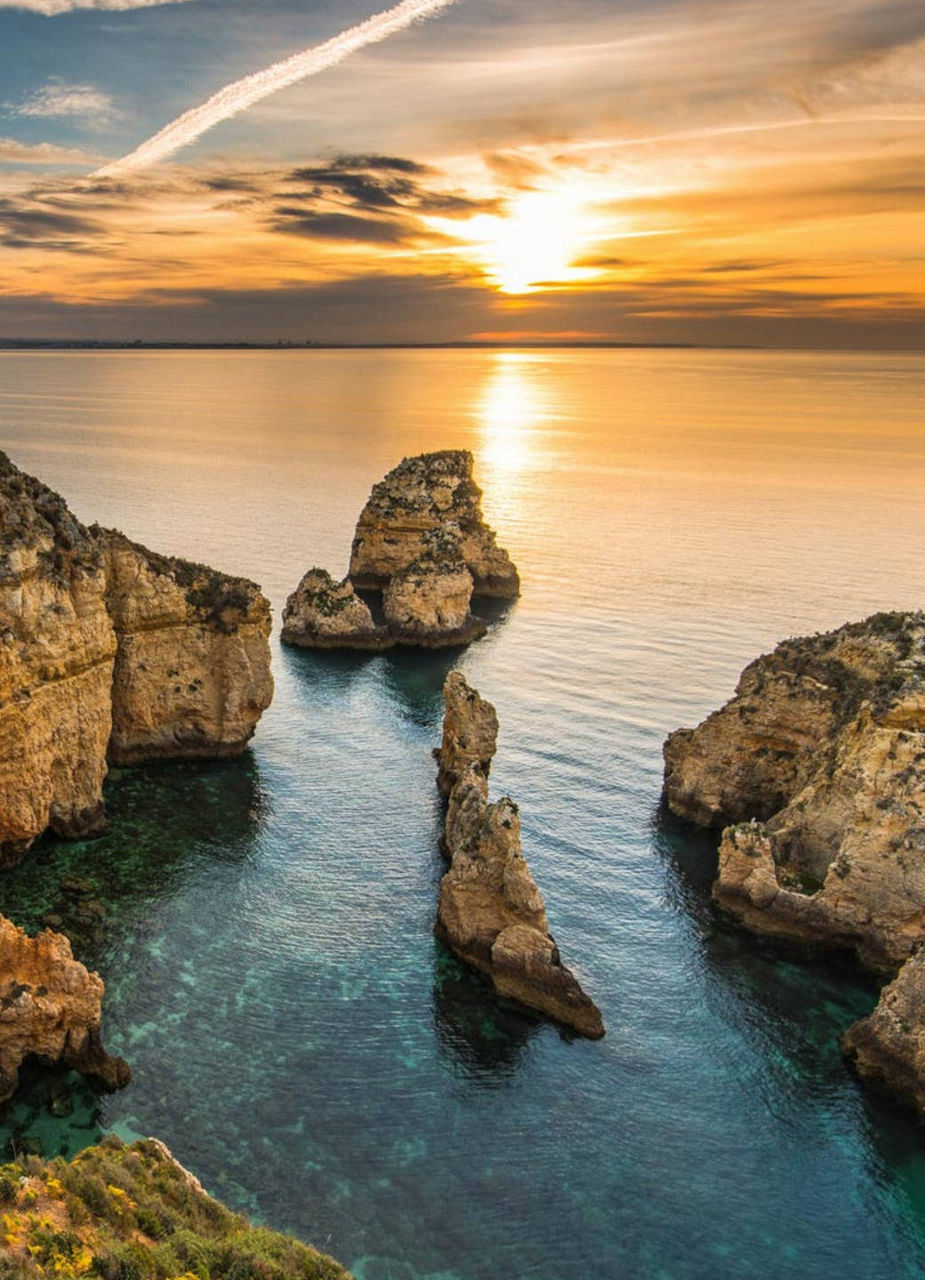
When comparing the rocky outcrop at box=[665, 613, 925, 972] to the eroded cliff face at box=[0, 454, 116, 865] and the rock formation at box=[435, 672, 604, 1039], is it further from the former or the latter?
the eroded cliff face at box=[0, 454, 116, 865]

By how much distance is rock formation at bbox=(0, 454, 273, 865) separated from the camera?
38906 millimetres

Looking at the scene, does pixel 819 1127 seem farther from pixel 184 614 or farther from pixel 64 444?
pixel 64 444

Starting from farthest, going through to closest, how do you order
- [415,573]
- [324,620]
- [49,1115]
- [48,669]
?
1. [415,573]
2. [324,620]
3. [48,669]
4. [49,1115]

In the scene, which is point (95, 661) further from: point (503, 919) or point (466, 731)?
point (503, 919)

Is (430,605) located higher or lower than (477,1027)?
higher

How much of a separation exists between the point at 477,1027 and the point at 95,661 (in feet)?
73.8

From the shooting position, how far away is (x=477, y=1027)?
3222cm

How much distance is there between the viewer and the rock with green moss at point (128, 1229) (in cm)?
1780

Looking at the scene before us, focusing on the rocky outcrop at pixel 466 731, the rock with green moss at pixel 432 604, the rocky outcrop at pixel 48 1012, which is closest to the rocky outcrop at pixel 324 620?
the rock with green moss at pixel 432 604

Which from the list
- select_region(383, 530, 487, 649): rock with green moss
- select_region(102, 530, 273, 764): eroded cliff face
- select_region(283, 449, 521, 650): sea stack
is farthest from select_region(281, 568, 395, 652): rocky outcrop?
select_region(102, 530, 273, 764): eroded cliff face

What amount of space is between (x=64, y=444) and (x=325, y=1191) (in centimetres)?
16323

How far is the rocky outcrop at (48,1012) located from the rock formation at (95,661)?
1202cm

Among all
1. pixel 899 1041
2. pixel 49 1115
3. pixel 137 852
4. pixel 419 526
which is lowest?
pixel 49 1115

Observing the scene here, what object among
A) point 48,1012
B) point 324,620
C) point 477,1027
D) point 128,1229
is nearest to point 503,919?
point 477,1027
